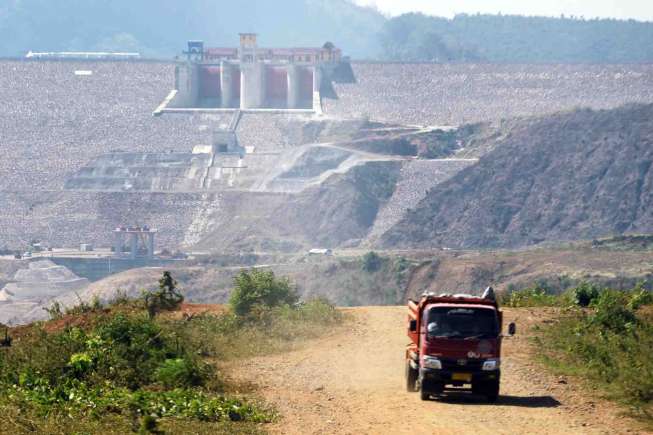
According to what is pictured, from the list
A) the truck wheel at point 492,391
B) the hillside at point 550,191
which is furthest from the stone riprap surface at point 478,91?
the truck wheel at point 492,391

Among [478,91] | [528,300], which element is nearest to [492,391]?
[528,300]

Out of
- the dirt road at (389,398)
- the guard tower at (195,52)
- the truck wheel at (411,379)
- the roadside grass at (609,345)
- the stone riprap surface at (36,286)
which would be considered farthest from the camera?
the guard tower at (195,52)

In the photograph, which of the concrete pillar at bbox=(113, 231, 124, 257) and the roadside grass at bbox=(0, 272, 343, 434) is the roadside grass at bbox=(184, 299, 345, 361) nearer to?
the roadside grass at bbox=(0, 272, 343, 434)

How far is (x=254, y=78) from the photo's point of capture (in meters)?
126

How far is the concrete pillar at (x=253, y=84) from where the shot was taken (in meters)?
124

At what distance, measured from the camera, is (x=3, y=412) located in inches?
803

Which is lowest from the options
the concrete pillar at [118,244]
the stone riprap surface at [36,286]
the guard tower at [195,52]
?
the stone riprap surface at [36,286]

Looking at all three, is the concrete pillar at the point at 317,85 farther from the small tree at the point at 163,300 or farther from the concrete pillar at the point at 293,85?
the small tree at the point at 163,300

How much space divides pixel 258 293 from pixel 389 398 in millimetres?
10474

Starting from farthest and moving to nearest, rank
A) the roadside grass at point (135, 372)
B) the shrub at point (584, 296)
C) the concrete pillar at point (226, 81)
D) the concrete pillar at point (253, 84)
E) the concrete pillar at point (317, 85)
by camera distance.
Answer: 1. the concrete pillar at point (226, 81)
2. the concrete pillar at point (253, 84)
3. the concrete pillar at point (317, 85)
4. the shrub at point (584, 296)
5. the roadside grass at point (135, 372)

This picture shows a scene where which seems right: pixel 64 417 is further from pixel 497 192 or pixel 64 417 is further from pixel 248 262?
pixel 497 192

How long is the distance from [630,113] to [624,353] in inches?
3157

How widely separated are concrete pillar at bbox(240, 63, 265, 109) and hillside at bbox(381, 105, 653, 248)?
25.1 m

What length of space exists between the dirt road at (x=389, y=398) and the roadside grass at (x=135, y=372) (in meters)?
0.77
